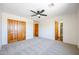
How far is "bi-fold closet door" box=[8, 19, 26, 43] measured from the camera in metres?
4.61

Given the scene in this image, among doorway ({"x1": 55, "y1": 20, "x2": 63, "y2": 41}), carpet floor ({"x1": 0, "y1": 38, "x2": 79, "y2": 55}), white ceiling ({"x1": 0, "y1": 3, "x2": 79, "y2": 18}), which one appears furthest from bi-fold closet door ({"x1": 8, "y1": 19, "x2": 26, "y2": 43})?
doorway ({"x1": 55, "y1": 20, "x2": 63, "y2": 41})

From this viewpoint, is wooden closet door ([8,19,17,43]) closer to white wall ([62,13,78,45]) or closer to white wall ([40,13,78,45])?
white wall ([40,13,78,45])

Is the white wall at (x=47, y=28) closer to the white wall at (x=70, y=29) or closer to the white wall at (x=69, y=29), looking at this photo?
the white wall at (x=69, y=29)

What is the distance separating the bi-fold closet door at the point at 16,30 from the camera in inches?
182

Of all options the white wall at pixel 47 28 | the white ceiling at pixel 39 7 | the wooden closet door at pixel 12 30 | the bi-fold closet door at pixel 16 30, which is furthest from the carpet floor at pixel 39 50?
the white wall at pixel 47 28

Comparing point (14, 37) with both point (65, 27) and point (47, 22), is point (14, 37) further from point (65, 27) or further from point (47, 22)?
point (65, 27)

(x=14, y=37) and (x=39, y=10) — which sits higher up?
(x=39, y=10)

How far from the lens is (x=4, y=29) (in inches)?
165

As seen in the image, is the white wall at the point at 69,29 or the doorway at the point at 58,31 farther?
the doorway at the point at 58,31

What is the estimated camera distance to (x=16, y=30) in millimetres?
5098

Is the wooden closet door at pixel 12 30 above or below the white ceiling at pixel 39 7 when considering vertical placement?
below

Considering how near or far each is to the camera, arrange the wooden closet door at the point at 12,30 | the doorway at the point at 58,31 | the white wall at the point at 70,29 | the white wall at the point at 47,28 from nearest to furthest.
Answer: the white wall at the point at 70,29
the wooden closet door at the point at 12,30
the doorway at the point at 58,31
the white wall at the point at 47,28
